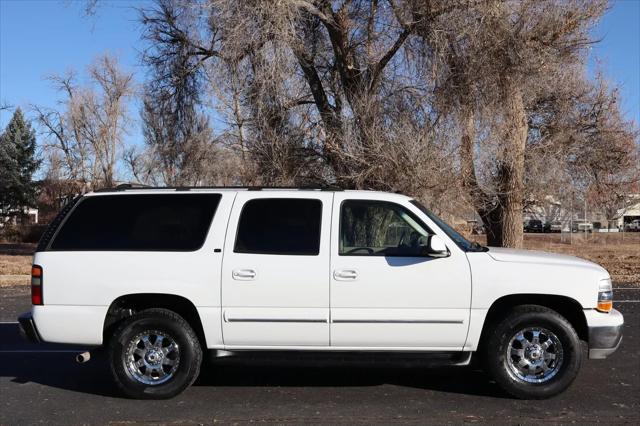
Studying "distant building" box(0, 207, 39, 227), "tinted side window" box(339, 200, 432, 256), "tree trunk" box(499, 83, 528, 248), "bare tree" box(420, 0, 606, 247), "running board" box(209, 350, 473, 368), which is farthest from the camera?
"distant building" box(0, 207, 39, 227)

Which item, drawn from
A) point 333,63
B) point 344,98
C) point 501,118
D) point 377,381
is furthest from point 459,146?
point 377,381

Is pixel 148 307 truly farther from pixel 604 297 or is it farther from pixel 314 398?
pixel 604 297

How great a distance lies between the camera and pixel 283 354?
233 inches

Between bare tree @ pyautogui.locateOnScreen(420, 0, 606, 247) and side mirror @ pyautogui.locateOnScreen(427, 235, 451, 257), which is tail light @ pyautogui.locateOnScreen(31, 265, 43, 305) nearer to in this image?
side mirror @ pyautogui.locateOnScreen(427, 235, 451, 257)

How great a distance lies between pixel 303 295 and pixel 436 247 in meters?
1.25

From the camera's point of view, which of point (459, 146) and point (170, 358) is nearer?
point (170, 358)

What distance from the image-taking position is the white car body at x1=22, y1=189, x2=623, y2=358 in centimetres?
582

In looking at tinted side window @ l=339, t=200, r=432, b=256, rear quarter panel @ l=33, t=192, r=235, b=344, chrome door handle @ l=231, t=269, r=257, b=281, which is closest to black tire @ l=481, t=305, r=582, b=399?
tinted side window @ l=339, t=200, r=432, b=256

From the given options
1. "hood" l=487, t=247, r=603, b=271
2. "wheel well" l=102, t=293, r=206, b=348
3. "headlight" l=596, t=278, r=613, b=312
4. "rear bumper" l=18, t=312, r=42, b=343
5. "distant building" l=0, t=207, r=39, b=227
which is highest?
"distant building" l=0, t=207, r=39, b=227

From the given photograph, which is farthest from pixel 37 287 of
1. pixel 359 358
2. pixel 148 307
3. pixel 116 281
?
pixel 359 358

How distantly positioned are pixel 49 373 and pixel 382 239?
389 cm

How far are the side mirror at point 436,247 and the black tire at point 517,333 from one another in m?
0.81

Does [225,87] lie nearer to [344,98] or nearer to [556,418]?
[344,98]

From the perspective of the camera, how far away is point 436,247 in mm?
5770
